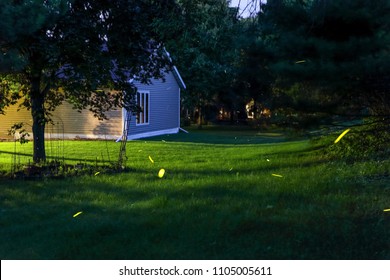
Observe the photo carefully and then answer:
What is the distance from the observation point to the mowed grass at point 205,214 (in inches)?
191

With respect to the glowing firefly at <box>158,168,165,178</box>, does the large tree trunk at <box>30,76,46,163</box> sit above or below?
above

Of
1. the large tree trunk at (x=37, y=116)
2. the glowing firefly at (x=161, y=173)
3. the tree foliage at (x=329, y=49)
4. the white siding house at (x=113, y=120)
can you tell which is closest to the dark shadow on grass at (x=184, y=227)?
the glowing firefly at (x=161, y=173)

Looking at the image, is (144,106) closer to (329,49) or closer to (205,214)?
(329,49)

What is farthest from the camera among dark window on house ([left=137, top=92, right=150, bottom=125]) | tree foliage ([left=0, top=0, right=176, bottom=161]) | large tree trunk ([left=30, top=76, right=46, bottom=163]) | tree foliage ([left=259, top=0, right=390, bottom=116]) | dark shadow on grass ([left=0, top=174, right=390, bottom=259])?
dark window on house ([left=137, top=92, right=150, bottom=125])

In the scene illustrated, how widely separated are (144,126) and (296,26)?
47.3 ft

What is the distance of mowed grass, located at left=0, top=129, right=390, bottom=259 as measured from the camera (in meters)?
4.86

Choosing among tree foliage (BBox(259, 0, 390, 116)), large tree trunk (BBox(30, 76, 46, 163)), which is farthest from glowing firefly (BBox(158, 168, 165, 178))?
large tree trunk (BBox(30, 76, 46, 163))

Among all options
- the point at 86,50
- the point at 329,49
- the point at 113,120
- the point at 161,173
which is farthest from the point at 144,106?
the point at 329,49

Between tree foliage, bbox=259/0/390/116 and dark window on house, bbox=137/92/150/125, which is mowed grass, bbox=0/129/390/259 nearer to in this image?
tree foliage, bbox=259/0/390/116

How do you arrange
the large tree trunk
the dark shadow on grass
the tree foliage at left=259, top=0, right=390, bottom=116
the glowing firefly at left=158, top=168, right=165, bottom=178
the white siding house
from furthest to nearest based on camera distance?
the white siding house → the large tree trunk → the glowing firefly at left=158, top=168, right=165, bottom=178 → the tree foliage at left=259, top=0, right=390, bottom=116 → the dark shadow on grass

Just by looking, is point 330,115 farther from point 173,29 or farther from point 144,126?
point 144,126

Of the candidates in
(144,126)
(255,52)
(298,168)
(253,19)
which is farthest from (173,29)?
(144,126)

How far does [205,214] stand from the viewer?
604cm

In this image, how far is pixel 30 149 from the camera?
1554cm
